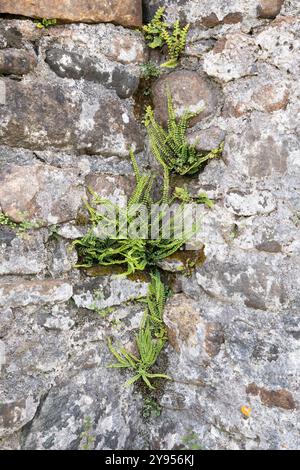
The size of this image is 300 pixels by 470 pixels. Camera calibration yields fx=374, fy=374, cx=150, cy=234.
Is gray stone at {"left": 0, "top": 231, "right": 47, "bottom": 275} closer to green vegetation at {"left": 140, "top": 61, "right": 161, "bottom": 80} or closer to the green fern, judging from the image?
green vegetation at {"left": 140, "top": 61, "right": 161, "bottom": 80}

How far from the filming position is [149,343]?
2.25 meters

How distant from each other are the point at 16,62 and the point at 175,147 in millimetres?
965

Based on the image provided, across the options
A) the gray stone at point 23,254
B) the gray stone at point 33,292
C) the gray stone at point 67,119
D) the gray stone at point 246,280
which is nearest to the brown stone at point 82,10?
the gray stone at point 67,119

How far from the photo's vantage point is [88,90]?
215 centimetres

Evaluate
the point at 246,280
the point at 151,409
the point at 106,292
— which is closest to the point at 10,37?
the point at 106,292

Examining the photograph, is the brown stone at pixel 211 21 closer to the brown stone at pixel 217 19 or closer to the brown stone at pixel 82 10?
the brown stone at pixel 217 19

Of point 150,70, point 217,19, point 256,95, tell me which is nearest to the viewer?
point 256,95

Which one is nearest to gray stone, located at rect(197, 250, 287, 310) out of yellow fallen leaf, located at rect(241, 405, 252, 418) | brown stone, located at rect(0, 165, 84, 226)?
yellow fallen leaf, located at rect(241, 405, 252, 418)

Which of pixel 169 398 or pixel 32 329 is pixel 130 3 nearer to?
pixel 32 329

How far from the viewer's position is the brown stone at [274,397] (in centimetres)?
186

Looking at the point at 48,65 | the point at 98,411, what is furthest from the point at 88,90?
the point at 98,411

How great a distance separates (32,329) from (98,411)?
60 centimetres

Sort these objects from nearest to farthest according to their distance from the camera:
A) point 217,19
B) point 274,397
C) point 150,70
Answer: point 274,397 < point 217,19 < point 150,70

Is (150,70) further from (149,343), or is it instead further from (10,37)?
(149,343)
